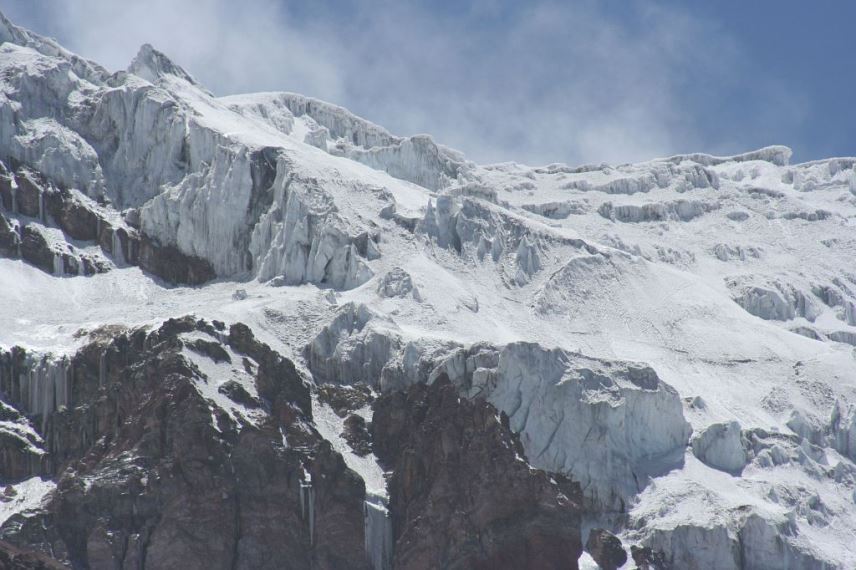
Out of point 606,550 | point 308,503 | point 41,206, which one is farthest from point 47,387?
point 606,550

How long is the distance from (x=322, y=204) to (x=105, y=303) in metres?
22.9

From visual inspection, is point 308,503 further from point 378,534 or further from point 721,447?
point 721,447

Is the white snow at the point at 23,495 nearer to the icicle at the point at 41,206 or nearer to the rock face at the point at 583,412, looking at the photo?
the rock face at the point at 583,412

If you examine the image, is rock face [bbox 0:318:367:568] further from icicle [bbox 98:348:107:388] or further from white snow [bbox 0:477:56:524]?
icicle [bbox 98:348:107:388]

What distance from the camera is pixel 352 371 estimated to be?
139250mm

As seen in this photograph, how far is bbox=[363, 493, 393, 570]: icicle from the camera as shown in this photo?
12331cm

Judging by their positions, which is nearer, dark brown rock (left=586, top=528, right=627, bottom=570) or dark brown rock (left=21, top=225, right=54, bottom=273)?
dark brown rock (left=586, top=528, right=627, bottom=570)

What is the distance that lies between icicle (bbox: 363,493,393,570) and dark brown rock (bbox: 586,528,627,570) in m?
14.1

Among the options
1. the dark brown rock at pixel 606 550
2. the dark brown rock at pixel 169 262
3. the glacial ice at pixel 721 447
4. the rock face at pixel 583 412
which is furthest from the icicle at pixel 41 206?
the dark brown rock at pixel 606 550

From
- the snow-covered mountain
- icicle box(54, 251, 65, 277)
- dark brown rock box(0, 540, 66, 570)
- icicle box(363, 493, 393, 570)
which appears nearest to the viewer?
dark brown rock box(0, 540, 66, 570)

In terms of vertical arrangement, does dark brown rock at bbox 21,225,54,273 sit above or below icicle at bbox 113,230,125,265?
below

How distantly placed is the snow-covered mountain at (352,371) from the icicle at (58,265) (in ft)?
1.20

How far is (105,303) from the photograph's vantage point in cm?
15300

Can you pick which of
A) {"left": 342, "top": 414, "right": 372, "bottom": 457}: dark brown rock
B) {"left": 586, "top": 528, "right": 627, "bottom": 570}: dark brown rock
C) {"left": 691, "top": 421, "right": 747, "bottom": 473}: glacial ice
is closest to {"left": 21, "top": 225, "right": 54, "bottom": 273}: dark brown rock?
{"left": 342, "top": 414, "right": 372, "bottom": 457}: dark brown rock
